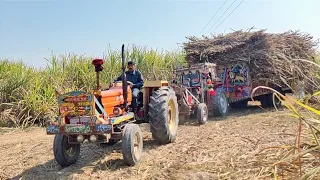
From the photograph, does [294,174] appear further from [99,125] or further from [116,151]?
[116,151]

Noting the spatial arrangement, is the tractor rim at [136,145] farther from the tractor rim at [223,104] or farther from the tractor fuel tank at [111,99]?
the tractor rim at [223,104]

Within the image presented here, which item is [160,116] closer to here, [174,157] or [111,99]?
[174,157]

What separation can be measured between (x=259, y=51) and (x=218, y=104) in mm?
2443

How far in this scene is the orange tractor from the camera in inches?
180

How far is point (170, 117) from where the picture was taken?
6.54 meters

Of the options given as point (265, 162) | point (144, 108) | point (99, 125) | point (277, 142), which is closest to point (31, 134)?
point (144, 108)

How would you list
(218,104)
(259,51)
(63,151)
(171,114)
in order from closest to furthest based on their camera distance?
(63,151) → (171,114) → (218,104) → (259,51)

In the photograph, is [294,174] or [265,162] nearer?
[294,174]

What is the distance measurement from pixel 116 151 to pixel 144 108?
95 centimetres

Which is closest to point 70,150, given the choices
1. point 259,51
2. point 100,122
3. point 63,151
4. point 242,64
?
point 63,151

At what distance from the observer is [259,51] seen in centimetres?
1037

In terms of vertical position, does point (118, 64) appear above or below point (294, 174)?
above

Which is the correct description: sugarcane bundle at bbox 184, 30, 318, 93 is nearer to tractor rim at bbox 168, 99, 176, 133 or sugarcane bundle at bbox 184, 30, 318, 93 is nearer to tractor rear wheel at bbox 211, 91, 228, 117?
tractor rear wheel at bbox 211, 91, 228, 117

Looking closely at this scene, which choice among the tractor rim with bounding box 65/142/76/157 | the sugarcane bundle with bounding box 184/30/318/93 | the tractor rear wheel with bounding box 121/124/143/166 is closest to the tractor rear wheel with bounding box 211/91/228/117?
the sugarcane bundle with bounding box 184/30/318/93
